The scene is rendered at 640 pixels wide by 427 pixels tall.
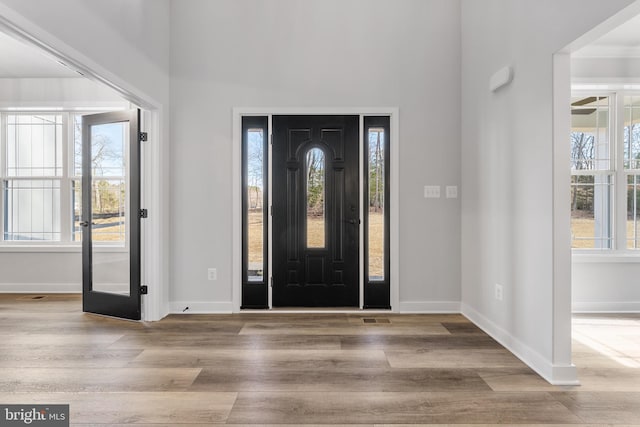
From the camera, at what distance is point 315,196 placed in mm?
4012

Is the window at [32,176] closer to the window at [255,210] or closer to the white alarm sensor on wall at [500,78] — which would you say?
the window at [255,210]

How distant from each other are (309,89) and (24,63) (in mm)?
3465

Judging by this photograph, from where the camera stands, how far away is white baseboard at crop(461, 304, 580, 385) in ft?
7.71

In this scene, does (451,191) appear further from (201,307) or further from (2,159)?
(2,159)

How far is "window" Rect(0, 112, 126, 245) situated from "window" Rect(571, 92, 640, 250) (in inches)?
243

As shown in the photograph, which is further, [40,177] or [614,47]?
[40,177]

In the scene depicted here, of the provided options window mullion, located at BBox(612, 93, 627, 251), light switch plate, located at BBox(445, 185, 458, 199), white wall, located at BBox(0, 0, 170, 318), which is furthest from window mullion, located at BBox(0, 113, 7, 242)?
window mullion, located at BBox(612, 93, 627, 251)

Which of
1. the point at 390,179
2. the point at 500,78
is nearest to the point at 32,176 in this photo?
the point at 390,179

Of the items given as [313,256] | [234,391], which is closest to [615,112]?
[313,256]

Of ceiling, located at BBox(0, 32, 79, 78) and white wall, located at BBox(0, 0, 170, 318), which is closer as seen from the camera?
white wall, located at BBox(0, 0, 170, 318)

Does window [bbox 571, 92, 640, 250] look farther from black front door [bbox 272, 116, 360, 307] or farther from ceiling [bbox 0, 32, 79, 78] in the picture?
ceiling [bbox 0, 32, 79, 78]

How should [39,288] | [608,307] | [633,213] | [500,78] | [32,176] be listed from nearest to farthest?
[500,78] → [608,307] → [633,213] → [39,288] → [32,176]

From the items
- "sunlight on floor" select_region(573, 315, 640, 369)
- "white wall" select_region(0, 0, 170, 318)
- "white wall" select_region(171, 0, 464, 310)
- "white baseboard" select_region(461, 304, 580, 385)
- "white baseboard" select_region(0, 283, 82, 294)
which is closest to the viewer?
"white wall" select_region(0, 0, 170, 318)

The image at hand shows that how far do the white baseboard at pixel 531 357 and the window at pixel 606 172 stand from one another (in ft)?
5.60
